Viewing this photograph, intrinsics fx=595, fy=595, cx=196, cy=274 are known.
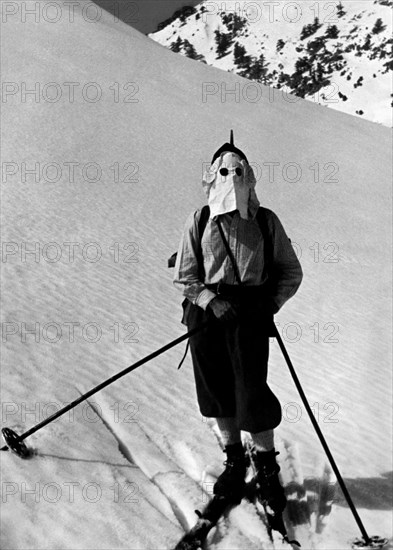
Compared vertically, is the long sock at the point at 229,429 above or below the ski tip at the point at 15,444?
above

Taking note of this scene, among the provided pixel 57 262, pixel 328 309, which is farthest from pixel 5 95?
pixel 328 309

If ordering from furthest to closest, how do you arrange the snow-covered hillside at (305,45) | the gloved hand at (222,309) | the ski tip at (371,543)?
the snow-covered hillside at (305,45) → the ski tip at (371,543) → the gloved hand at (222,309)

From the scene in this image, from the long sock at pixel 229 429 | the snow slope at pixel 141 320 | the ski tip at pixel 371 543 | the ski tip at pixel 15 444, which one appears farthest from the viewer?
the ski tip at pixel 15 444

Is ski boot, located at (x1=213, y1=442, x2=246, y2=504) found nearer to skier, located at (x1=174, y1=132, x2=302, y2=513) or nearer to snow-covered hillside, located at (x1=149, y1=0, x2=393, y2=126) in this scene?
skier, located at (x1=174, y1=132, x2=302, y2=513)

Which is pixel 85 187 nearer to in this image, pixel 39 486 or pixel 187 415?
pixel 187 415

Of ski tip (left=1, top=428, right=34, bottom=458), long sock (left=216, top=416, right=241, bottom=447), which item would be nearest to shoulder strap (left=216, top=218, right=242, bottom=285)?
long sock (left=216, top=416, right=241, bottom=447)

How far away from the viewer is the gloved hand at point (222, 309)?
3.36 meters

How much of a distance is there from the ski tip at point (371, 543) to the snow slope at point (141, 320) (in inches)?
3.9

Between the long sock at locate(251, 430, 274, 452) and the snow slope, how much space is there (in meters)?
0.46

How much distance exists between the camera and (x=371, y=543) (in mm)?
3482

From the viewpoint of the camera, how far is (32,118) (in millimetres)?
18297

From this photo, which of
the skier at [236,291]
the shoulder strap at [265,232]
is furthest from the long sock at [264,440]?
the shoulder strap at [265,232]

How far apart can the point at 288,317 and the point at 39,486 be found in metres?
5.88

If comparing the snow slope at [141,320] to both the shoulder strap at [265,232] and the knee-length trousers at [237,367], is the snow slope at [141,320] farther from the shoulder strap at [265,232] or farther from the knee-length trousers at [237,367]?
the shoulder strap at [265,232]
